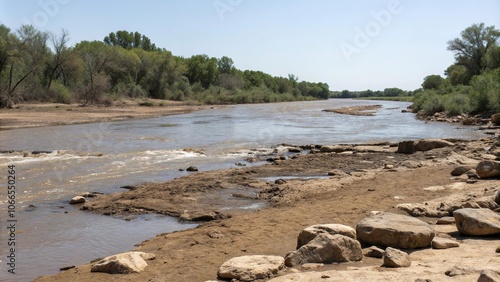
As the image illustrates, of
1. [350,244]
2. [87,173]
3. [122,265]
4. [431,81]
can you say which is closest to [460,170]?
[350,244]

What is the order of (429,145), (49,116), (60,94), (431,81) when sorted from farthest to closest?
(431,81), (60,94), (49,116), (429,145)

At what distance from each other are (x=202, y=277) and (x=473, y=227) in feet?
11.8

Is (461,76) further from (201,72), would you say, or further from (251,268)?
(251,268)

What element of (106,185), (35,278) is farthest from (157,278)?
(106,185)

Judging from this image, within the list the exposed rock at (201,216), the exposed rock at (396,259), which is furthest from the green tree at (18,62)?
the exposed rock at (396,259)

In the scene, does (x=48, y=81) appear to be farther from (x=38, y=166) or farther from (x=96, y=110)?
(x=38, y=166)

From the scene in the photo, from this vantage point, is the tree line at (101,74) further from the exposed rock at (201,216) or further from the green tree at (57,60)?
the exposed rock at (201,216)

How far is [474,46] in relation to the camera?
213 ft

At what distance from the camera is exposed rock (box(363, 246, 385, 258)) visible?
19.1 ft

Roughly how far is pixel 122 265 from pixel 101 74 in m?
57.7

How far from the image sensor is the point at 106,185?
41.2ft

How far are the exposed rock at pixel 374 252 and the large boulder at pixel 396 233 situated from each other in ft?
0.96

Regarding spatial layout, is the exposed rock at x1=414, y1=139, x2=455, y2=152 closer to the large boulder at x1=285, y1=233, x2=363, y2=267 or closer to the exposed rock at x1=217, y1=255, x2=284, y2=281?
the large boulder at x1=285, y1=233, x2=363, y2=267

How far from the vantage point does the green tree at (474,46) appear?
6347 centimetres
